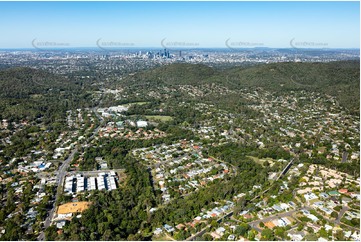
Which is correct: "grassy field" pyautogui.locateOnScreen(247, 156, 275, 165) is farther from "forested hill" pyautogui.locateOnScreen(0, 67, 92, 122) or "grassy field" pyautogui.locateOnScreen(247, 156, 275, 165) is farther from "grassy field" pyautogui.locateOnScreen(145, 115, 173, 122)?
"forested hill" pyautogui.locateOnScreen(0, 67, 92, 122)

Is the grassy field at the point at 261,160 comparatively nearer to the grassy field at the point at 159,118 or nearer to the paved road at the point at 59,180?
the paved road at the point at 59,180

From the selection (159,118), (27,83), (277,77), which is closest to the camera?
(159,118)

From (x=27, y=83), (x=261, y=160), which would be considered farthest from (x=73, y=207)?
(x=27, y=83)

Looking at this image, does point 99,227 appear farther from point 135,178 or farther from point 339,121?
point 339,121

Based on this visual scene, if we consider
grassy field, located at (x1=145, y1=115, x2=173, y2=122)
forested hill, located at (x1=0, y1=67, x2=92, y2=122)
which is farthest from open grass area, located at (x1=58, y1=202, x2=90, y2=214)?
forested hill, located at (x1=0, y1=67, x2=92, y2=122)

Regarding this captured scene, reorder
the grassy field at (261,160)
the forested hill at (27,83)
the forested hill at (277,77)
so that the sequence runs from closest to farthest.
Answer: the grassy field at (261,160), the forested hill at (27,83), the forested hill at (277,77)

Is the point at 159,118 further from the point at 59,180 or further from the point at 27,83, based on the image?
the point at 27,83

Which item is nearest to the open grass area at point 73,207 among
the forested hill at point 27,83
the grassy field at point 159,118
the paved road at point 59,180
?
the paved road at point 59,180

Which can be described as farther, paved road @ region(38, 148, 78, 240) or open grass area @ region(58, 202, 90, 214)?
open grass area @ region(58, 202, 90, 214)
